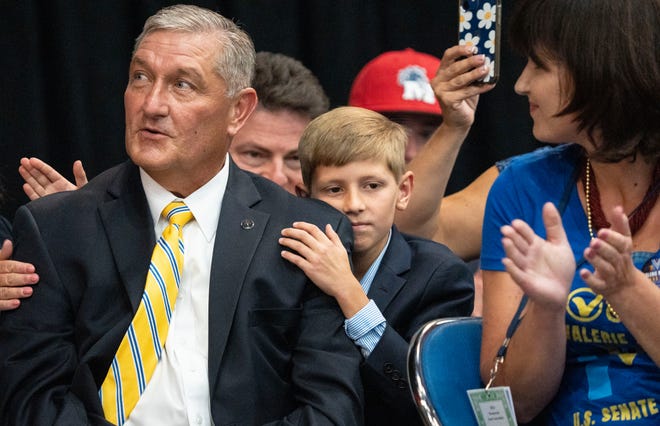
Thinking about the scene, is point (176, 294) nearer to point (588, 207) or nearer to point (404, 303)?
point (404, 303)

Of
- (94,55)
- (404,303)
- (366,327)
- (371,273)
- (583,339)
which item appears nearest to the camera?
(583,339)

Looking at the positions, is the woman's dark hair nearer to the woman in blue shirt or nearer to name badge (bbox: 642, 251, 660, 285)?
the woman in blue shirt

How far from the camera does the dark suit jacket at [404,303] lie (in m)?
2.83

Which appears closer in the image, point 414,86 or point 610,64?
point 610,64

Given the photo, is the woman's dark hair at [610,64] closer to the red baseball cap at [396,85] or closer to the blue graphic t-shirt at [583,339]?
the blue graphic t-shirt at [583,339]

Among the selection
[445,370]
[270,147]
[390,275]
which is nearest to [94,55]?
[270,147]

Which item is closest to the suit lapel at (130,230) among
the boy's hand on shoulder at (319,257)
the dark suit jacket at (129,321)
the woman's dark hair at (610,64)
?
the dark suit jacket at (129,321)

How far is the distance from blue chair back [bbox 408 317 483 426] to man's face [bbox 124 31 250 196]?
68cm

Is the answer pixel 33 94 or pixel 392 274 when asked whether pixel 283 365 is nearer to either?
pixel 392 274

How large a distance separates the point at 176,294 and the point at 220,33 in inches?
25.1

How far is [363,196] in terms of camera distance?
3180 millimetres

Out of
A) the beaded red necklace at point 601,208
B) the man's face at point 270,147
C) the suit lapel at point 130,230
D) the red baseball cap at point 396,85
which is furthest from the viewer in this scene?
the red baseball cap at point 396,85

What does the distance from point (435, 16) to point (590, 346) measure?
8.06ft

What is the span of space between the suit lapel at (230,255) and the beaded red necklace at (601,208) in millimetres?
738
